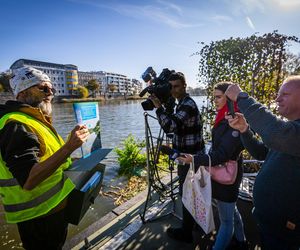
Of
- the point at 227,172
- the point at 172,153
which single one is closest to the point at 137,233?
the point at 172,153

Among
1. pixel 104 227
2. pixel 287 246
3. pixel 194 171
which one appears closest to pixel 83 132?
pixel 194 171

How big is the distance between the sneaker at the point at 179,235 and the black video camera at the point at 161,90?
61.9 inches

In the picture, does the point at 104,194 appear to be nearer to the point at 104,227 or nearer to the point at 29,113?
the point at 104,227

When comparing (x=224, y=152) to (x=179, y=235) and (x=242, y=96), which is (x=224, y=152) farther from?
(x=179, y=235)

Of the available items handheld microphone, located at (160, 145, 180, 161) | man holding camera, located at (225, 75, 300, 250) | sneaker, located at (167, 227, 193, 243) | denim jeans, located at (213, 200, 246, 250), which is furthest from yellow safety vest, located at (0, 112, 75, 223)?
sneaker, located at (167, 227, 193, 243)

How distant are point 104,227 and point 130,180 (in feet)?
9.62

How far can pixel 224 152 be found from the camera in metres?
1.87

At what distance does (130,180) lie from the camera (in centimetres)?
592

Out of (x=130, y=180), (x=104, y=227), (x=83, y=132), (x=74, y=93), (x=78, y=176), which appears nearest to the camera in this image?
(x=83, y=132)

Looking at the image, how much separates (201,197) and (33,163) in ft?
4.61

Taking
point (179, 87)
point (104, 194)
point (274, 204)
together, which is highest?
point (179, 87)

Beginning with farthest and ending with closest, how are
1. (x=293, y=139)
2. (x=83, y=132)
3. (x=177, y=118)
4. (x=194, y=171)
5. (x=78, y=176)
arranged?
(x=177, y=118), (x=194, y=171), (x=78, y=176), (x=83, y=132), (x=293, y=139)

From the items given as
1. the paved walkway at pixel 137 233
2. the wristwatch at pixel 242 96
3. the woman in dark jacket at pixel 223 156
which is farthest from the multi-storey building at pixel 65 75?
the wristwatch at pixel 242 96

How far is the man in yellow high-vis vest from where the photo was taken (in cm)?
139
